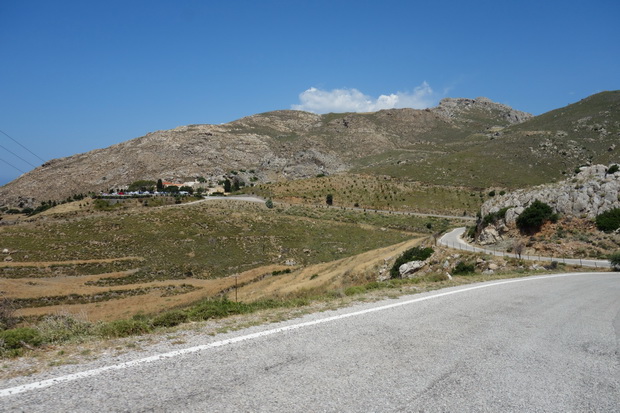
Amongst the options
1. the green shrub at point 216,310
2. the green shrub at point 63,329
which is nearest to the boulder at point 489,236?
the green shrub at point 216,310

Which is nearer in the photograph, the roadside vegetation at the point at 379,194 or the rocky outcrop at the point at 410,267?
the rocky outcrop at the point at 410,267

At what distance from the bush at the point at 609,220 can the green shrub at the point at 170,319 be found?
105 feet

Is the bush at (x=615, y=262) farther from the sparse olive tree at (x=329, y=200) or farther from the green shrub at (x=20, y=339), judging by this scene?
the sparse olive tree at (x=329, y=200)

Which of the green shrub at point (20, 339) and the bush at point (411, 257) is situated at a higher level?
the green shrub at point (20, 339)

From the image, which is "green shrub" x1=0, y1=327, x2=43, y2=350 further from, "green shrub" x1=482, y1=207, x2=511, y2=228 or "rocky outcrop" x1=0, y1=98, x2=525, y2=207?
"rocky outcrop" x1=0, y1=98, x2=525, y2=207

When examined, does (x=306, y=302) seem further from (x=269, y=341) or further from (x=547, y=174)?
(x=547, y=174)

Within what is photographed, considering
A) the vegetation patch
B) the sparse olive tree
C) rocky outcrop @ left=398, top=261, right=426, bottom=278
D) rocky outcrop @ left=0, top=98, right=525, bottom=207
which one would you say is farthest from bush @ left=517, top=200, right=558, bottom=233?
rocky outcrop @ left=0, top=98, right=525, bottom=207

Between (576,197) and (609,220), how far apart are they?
3432 millimetres

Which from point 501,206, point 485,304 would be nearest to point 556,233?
point 501,206

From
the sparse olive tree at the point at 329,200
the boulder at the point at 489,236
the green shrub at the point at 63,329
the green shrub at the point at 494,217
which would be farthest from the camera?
the sparse olive tree at the point at 329,200

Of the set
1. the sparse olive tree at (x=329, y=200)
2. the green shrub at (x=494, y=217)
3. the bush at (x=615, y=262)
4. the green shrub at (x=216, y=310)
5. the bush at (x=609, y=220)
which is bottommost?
the bush at (x=615, y=262)

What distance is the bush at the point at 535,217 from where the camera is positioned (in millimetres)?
29703

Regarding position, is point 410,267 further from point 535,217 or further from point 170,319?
point 170,319

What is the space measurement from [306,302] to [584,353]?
5.93 meters
